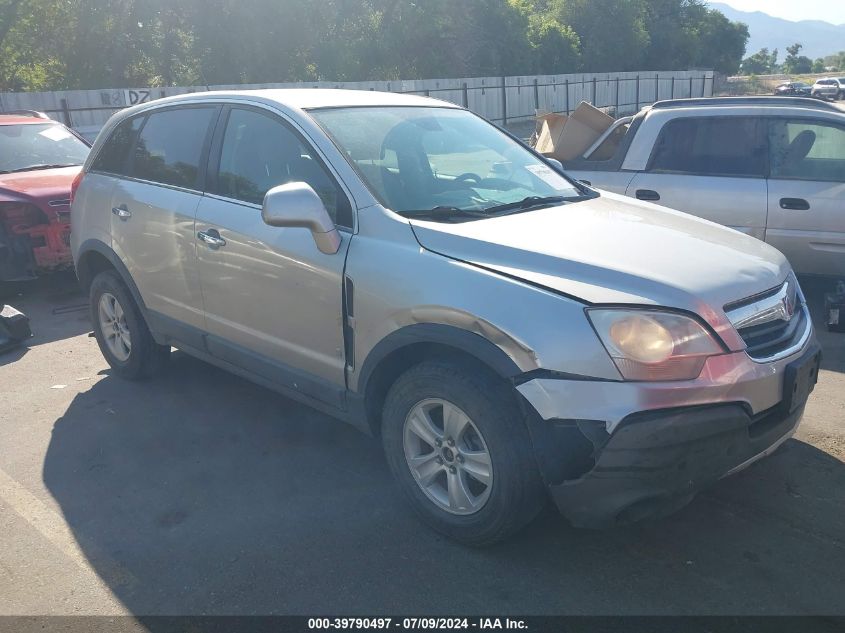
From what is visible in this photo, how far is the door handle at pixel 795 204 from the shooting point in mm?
6070

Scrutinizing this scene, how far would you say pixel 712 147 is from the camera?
257 inches

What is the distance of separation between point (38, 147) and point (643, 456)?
8.61 metres

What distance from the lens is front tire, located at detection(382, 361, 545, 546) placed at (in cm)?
286

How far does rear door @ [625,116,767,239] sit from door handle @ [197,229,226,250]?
13.3 ft

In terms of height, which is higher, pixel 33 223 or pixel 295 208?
pixel 295 208

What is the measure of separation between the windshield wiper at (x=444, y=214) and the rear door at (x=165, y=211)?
152 centimetres

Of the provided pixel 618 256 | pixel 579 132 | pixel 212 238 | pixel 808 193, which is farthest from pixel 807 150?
pixel 212 238

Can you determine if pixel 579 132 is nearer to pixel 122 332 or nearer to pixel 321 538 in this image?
pixel 122 332

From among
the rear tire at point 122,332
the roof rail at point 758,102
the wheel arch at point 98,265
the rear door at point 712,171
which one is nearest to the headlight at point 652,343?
the wheel arch at point 98,265

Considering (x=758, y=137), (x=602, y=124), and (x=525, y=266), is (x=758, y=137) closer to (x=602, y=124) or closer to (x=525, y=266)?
(x=602, y=124)

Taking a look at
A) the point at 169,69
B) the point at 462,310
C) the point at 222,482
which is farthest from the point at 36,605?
the point at 169,69

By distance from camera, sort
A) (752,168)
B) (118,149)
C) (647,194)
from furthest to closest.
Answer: (647,194) < (752,168) < (118,149)

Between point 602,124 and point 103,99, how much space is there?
654 inches

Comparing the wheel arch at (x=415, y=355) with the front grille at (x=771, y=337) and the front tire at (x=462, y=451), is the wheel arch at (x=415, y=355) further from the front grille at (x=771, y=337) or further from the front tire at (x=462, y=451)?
the front grille at (x=771, y=337)
